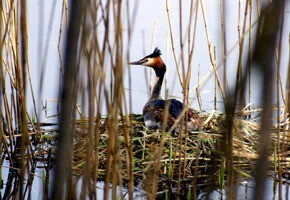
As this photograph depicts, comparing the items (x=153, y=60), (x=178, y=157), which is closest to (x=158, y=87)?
(x=153, y=60)

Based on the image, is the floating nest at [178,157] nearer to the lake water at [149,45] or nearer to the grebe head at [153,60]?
the grebe head at [153,60]

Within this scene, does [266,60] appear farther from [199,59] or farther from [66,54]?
[199,59]

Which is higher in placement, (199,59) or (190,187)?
(199,59)

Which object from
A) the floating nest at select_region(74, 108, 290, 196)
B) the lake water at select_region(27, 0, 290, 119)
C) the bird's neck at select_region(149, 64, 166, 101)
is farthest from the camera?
the lake water at select_region(27, 0, 290, 119)

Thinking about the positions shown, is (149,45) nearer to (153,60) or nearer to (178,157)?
(153,60)

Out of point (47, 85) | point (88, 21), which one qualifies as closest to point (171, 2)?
point (47, 85)

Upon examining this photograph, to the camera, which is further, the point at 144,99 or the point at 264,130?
the point at 144,99

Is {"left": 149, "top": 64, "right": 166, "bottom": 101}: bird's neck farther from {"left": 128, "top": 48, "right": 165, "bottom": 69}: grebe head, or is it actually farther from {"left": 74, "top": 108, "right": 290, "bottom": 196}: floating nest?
{"left": 74, "top": 108, "right": 290, "bottom": 196}: floating nest

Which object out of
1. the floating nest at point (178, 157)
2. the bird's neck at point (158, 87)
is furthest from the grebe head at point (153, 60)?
the floating nest at point (178, 157)

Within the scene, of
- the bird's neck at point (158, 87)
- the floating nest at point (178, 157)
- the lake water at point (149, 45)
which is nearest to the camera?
the floating nest at point (178, 157)

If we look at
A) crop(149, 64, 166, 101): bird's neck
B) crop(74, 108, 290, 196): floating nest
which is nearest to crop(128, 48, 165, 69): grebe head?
crop(149, 64, 166, 101): bird's neck

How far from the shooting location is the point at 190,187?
11.1 feet

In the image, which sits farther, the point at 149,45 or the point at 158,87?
the point at 149,45

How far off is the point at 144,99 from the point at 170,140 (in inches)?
64.6
